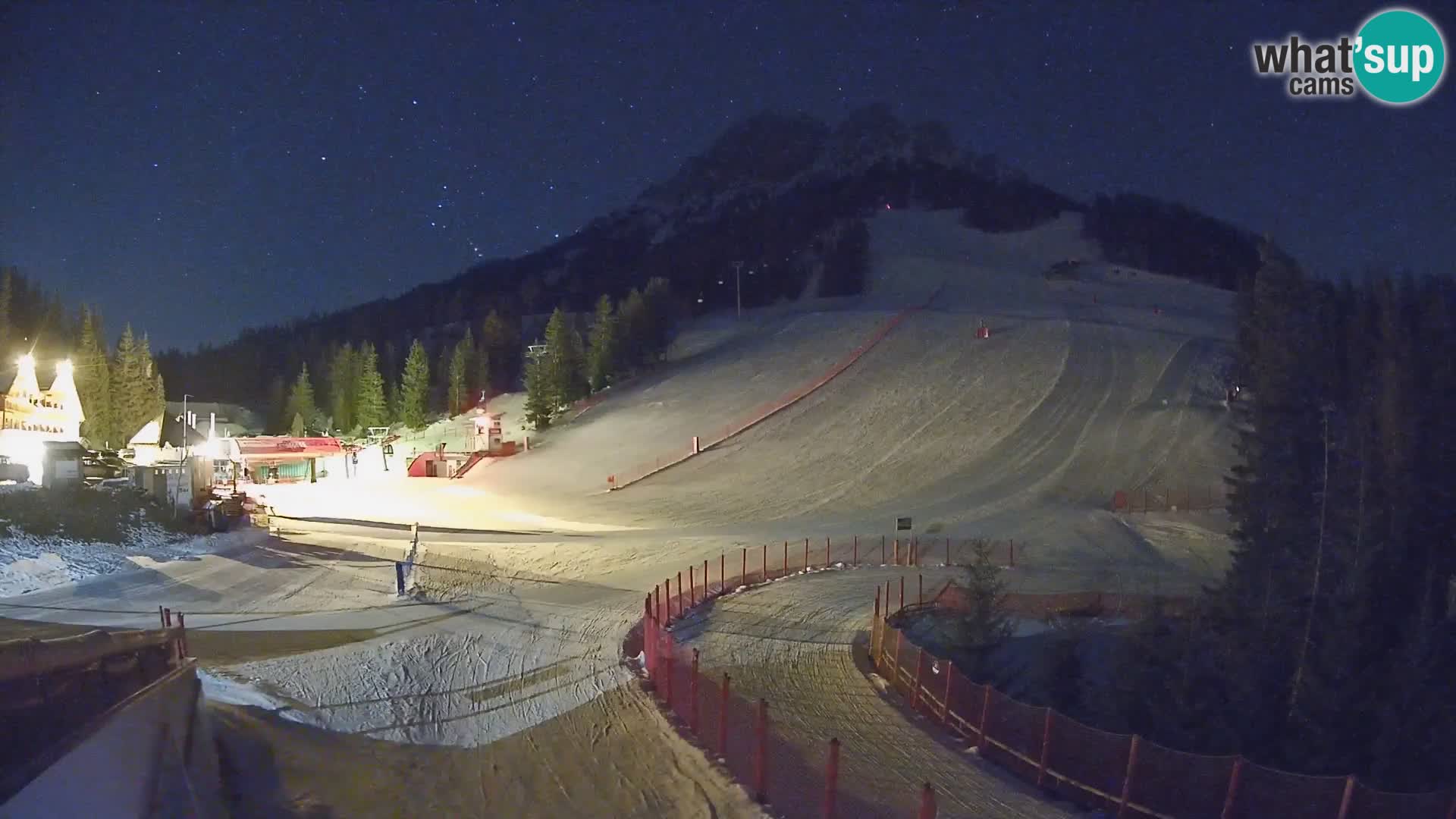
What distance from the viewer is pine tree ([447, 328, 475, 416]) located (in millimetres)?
86062

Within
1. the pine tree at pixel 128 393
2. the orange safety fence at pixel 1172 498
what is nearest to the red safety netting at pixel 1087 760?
the orange safety fence at pixel 1172 498

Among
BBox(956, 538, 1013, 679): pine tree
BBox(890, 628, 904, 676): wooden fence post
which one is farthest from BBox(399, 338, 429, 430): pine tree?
BBox(890, 628, 904, 676): wooden fence post

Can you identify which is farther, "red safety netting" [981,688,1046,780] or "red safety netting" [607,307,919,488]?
"red safety netting" [607,307,919,488]

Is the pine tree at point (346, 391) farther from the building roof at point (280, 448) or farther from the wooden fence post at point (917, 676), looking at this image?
the wooden fence post at point (917, 676)

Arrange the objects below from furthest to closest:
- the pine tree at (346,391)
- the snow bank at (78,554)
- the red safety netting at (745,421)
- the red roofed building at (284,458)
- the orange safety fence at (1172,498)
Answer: the pine tree at (346,391)
the red roofed building at (284,458)
the red safety netting at (745,421)
the orange safety fence at (1172,498)
the snow bank at (78,554)

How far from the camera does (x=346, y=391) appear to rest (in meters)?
94.2

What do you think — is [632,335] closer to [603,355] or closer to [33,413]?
[603,355]

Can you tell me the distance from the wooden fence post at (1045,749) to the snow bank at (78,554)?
64.6ft

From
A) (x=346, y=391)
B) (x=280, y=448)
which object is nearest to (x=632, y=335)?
(x=280, y=448)

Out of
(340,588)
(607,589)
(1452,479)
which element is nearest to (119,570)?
(340,588)

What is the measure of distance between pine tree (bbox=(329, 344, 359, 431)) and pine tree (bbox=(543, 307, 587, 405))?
96.0ft

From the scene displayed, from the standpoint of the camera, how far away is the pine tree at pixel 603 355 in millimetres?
74062

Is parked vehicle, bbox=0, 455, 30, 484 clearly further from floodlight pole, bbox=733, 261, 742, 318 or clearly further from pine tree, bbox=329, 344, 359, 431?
floodlight pole, bbox=733, 261, 742, 318

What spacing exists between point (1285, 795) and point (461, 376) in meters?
82.3
